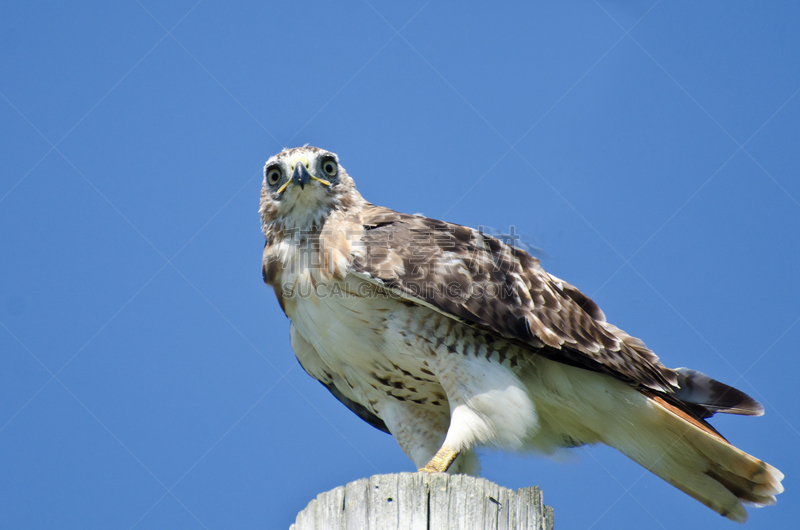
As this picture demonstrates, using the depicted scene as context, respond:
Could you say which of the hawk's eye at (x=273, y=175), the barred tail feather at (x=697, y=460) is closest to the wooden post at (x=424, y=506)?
the barred tail feather at (x=697, y=460)

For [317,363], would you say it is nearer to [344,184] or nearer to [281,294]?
[281,294]

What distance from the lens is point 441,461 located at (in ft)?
16.3

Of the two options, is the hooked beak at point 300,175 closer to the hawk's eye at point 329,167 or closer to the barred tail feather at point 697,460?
the hawk's eye at point 329,167

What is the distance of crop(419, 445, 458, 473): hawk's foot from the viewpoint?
4918 millimetres

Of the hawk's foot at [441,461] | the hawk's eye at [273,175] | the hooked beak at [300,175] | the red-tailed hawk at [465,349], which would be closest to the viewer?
the hawk's foot at [441,461]

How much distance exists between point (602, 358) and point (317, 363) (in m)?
2.13

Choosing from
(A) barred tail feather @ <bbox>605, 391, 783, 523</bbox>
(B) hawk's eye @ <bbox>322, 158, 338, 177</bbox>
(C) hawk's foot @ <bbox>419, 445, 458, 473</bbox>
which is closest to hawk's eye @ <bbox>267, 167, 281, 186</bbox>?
(B) hawk's eye @ <bbox>322, 158, 338, 177</bbox>

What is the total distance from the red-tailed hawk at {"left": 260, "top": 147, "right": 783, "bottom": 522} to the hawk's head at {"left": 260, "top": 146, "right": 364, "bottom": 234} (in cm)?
1

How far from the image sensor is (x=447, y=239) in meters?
5.98

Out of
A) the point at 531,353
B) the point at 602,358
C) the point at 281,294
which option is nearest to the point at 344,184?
the point at 281,294

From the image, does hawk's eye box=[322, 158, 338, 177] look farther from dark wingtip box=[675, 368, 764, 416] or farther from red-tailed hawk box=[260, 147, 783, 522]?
dark wingtip box=[675, 368, 764, 416]

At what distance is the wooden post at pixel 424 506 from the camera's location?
365cm

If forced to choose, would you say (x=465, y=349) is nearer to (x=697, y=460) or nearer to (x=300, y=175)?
(x=300, y=175)

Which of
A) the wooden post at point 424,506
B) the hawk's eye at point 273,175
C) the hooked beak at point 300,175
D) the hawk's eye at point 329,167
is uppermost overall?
the hawk's eye at point 329,167
